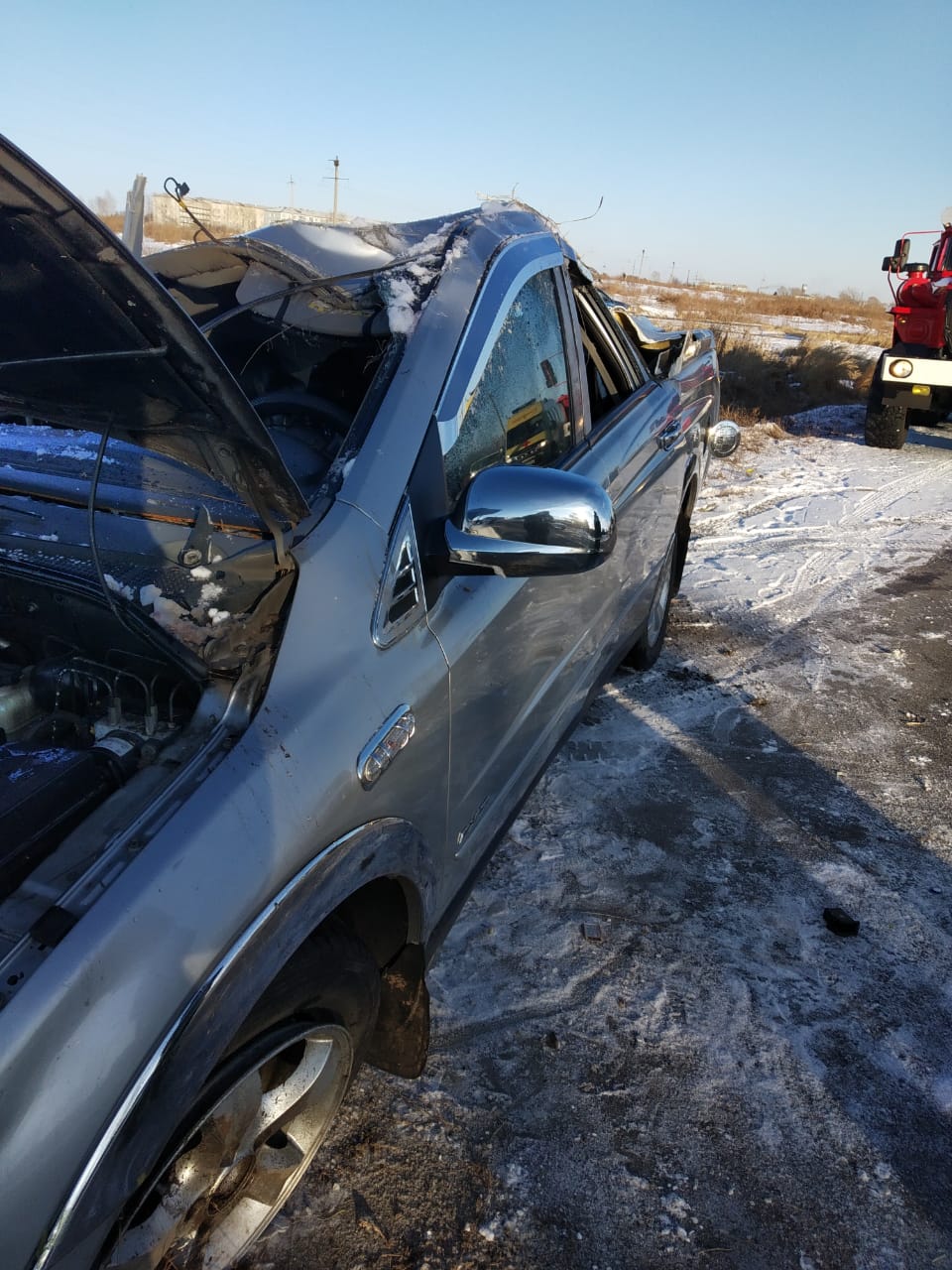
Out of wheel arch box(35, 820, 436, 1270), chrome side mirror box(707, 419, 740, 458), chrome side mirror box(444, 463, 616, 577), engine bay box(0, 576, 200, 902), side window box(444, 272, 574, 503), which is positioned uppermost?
side window box(444, 272, 574, 503)

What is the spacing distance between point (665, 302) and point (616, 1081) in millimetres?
29561

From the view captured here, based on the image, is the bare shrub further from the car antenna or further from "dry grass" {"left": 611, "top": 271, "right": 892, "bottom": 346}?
the car antenna

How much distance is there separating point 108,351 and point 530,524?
779 mm

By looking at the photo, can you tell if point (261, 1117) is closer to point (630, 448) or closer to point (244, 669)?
point (244, 669)

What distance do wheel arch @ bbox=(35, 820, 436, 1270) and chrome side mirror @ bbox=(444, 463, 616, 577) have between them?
1.82ft

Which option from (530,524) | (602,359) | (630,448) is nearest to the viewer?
(530,524)

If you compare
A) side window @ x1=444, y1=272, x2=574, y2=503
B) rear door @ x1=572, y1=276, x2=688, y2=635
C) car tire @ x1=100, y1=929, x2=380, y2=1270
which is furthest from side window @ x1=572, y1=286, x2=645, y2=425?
car tire @ x1=100, y1=929, x2=380, y2=1270

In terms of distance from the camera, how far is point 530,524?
1604 mm

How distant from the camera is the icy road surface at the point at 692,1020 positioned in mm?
1795

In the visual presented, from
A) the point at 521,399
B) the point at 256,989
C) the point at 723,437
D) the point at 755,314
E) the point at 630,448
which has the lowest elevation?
the point at 256,989

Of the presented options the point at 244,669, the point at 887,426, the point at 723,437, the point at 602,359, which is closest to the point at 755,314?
the point at 887,426

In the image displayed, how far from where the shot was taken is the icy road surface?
1.79 meters

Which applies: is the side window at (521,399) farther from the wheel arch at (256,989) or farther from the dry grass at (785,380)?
the dry grass at (785,380)

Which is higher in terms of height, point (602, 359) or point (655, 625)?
point (602, 359)
